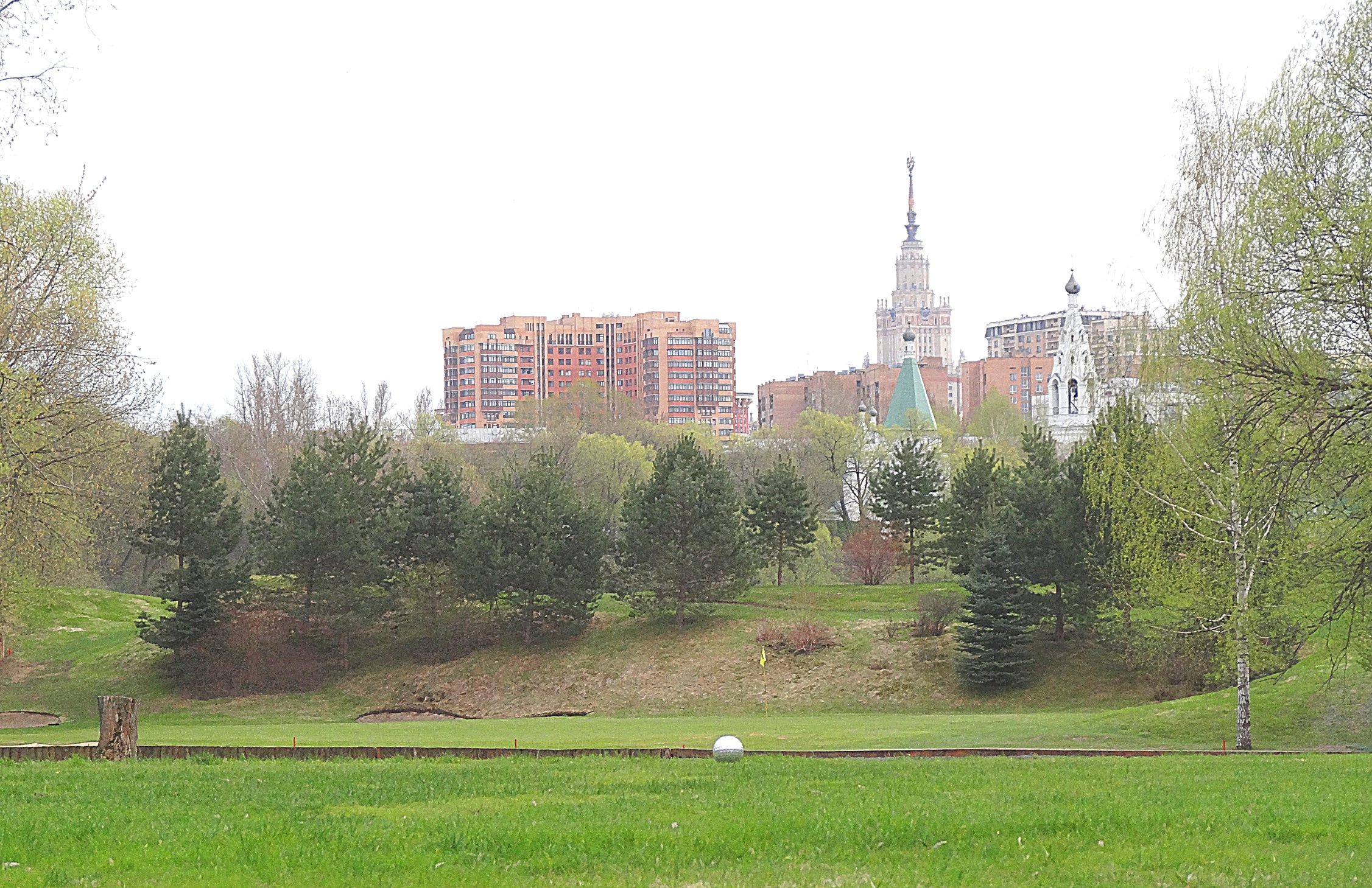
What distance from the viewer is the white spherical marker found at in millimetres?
14883

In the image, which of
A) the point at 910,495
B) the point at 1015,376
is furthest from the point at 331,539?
the point at 1015,376

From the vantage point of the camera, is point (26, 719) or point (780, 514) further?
point (780, 514)

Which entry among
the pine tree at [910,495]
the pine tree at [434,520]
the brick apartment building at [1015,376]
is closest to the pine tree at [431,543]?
the pine tree at [434,520]

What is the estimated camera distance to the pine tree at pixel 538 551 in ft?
142

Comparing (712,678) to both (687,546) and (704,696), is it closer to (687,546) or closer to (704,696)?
(704,696)

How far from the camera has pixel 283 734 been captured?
27734mm

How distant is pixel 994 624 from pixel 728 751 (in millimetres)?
23714

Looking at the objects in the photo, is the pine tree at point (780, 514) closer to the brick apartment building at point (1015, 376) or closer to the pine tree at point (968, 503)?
the pine tree at point (968, 503)

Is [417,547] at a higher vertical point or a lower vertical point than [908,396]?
lower

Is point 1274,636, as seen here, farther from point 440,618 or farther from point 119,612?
point 119,612

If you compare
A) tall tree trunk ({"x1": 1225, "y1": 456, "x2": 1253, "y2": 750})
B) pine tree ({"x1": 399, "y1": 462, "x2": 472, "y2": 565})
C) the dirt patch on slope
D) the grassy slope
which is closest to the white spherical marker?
the grassy slope

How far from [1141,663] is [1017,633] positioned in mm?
3292

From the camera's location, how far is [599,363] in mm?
180125

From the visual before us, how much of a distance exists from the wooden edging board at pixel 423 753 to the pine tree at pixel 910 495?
1277 inches
